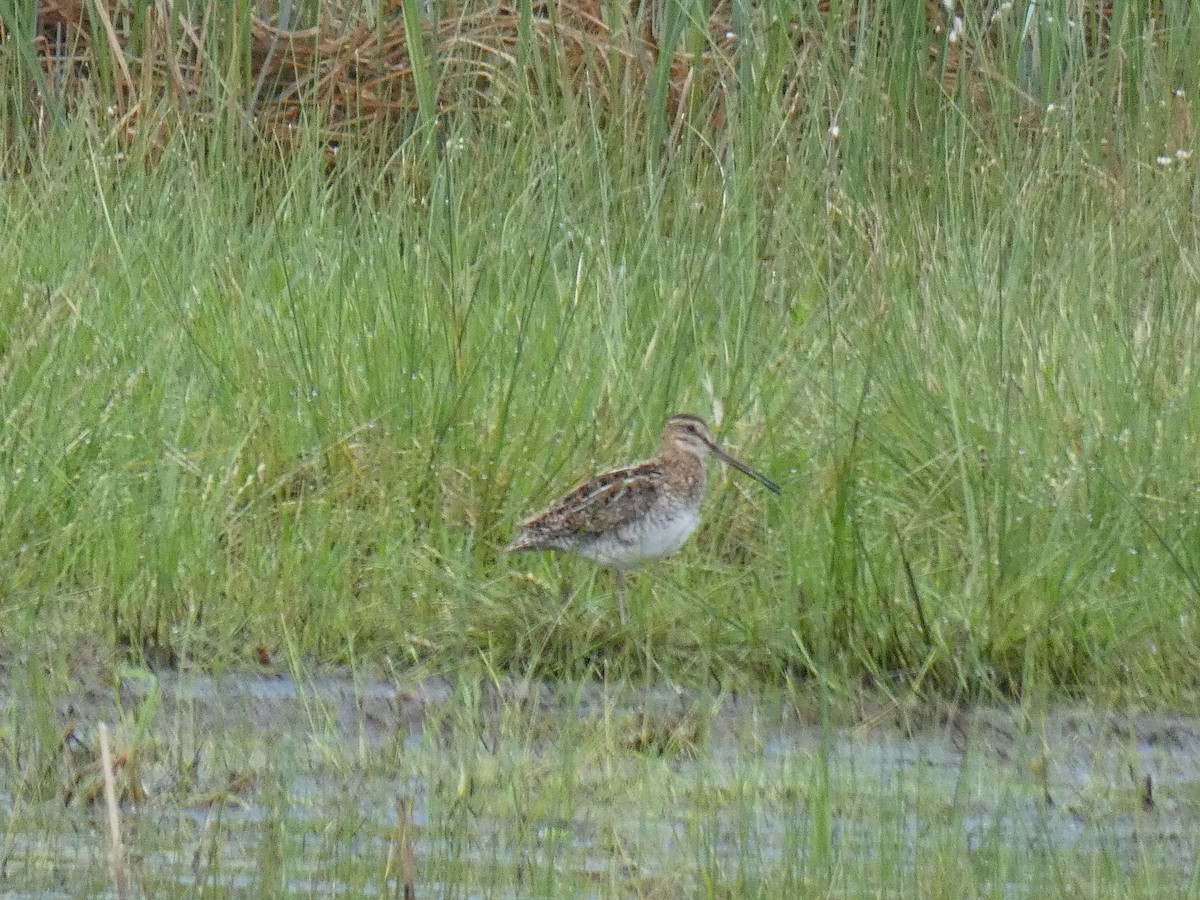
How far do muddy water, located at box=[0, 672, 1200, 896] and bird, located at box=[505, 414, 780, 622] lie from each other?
37cm

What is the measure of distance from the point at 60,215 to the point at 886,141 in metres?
2.66

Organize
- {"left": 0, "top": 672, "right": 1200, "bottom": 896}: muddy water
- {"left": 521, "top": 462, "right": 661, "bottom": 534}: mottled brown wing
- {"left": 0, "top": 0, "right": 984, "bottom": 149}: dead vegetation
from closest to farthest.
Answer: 1. {"left": 0, "top": 672, "right": 1200, "bottom": 896}: muddy water
2. {"left": 521, "top": 462, "right": 661, "bottom": 534}: mottled brown wing
3. {"left": 0, "top": 0, "right": 984, "bottom": 149}: dead vegetation

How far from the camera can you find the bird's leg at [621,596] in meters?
5.06

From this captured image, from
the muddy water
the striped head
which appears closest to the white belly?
the striped head

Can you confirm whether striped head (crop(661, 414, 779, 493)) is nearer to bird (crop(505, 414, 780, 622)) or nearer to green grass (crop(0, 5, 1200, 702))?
bird (crop(505, 414, 780, 622))

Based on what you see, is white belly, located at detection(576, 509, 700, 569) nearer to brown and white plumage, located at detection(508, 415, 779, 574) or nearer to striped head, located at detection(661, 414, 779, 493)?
brown and white plumage, located at detection(508, 415, 779, 574)

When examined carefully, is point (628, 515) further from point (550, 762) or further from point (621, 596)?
point (550, 762)

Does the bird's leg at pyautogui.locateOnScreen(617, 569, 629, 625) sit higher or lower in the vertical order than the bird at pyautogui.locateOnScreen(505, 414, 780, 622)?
lower

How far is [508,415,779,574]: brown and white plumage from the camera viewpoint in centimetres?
513

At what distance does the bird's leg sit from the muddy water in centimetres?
19

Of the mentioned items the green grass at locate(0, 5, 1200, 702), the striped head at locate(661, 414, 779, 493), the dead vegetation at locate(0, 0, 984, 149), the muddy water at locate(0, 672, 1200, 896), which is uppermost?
the muddy water at locate(0, 672, 1200, 896)

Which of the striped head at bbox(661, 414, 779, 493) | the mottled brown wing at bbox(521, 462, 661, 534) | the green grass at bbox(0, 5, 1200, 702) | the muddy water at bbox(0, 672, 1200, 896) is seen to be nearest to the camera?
the muddy water at bbox(0, 672, 1200, 896)

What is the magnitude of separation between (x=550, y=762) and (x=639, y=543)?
108 centimetres

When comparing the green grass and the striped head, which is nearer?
the green grass
